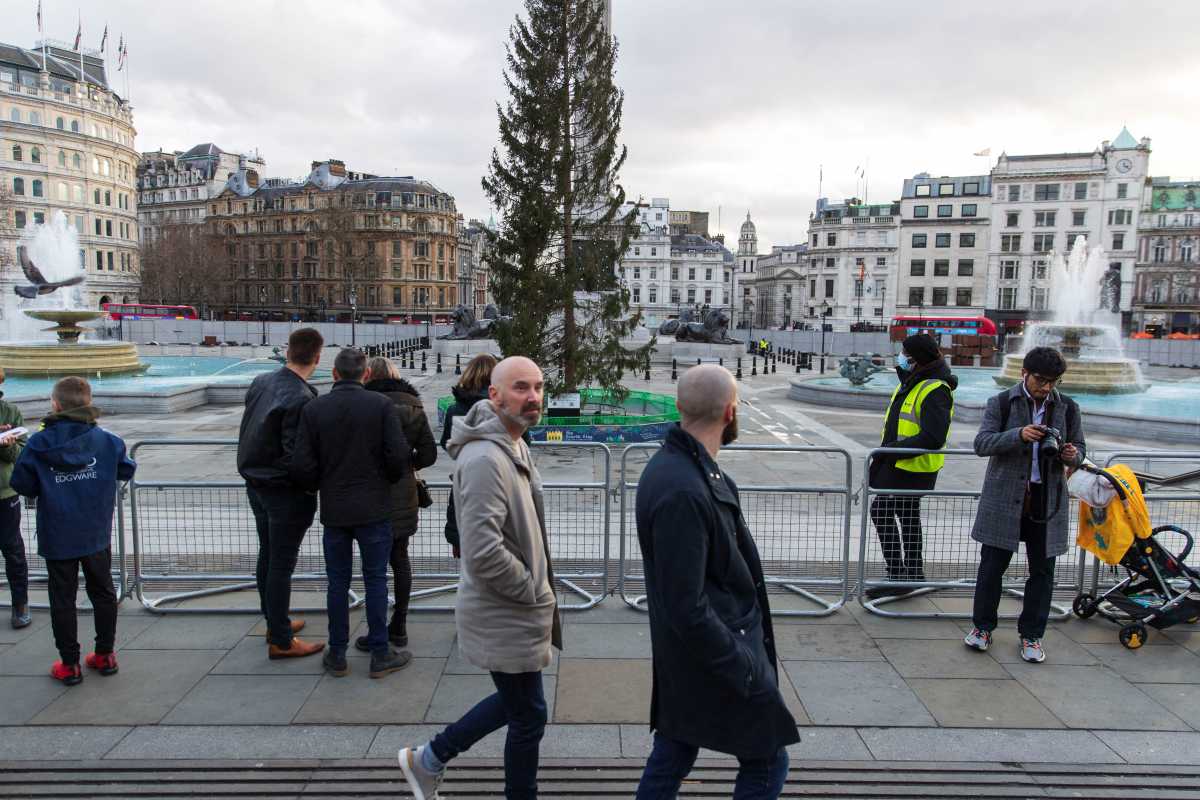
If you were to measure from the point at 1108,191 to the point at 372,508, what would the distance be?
92.3 metres

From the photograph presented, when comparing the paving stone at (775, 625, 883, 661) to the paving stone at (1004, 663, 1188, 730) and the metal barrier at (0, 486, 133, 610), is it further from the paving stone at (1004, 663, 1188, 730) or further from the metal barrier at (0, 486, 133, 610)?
the metal barrier at (0, 486, 133, 610)

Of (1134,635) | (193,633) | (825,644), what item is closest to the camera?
(1134,635)

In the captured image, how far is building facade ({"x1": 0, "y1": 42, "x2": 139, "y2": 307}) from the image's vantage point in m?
79.0

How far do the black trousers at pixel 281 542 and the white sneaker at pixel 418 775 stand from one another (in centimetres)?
196

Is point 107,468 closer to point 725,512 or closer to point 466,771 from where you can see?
point 466,771

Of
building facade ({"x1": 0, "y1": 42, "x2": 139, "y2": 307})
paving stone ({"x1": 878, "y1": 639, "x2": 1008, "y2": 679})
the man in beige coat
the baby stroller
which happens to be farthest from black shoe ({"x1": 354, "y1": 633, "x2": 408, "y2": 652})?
building facade ({"x1": 0, "y1": 42, "x2": 139, "y2": 307})

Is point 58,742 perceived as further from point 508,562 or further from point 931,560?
point 931,560

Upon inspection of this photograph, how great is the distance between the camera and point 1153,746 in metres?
4.59

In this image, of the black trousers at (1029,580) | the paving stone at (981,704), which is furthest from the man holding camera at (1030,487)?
the paving stone at (981,704)

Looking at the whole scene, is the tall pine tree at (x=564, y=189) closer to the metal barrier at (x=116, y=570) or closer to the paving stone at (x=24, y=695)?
the metal barrier at (x=116, y=570)

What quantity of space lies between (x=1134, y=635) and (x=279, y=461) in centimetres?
610

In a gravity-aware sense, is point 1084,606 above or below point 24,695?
above

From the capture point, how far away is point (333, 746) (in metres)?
4.50

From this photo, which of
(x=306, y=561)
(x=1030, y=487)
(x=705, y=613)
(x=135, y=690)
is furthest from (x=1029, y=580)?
(x=306, y=561)
